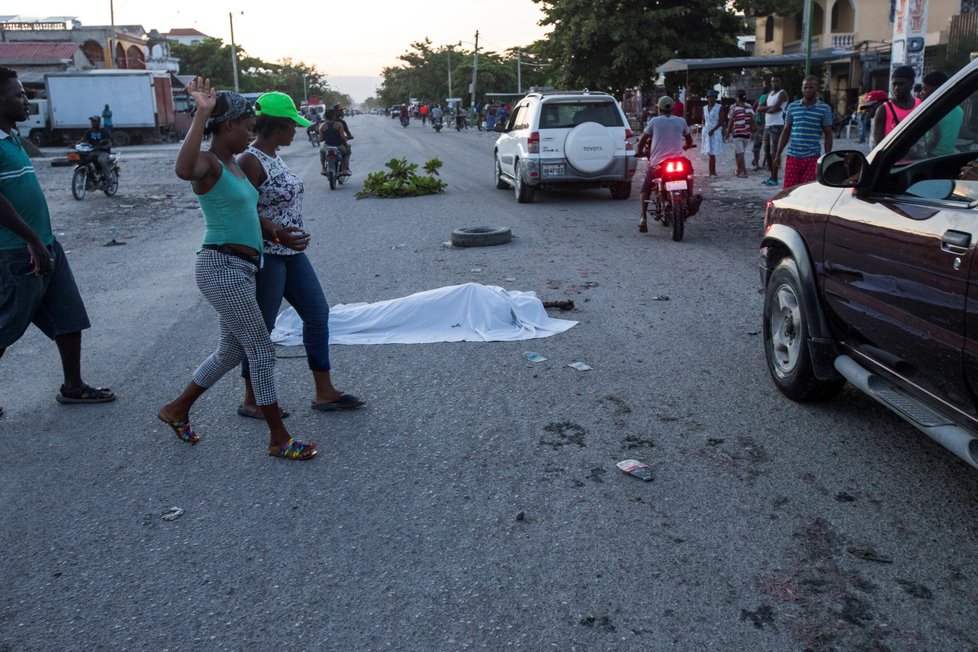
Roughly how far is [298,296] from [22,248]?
157cm

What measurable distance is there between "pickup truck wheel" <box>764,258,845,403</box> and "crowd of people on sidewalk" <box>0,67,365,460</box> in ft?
8.15

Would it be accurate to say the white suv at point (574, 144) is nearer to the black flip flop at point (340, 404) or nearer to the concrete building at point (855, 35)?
the black flip flop at point (340, 404)

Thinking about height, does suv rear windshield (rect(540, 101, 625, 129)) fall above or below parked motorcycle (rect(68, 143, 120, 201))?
above

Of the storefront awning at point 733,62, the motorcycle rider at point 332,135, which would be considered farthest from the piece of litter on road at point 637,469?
the storefront awning at point 733,62

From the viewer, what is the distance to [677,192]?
435 inches

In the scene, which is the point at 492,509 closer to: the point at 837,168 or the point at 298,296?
the point at 298,296

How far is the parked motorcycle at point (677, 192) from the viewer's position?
1108cm

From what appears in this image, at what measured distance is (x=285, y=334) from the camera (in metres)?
6.86

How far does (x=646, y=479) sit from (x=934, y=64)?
27.3 m

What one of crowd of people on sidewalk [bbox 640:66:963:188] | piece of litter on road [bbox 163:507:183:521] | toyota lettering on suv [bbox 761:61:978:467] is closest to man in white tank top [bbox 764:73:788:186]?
crowd of people on sidewalk [bbox 640:66:963:188]

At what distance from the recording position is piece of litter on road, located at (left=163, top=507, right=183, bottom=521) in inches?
153

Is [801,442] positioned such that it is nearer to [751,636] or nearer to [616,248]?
[751,636]

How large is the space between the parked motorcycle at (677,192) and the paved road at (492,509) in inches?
161

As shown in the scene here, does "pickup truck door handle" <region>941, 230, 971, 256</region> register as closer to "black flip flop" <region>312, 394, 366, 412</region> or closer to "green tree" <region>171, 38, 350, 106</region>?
"black flip flop" <region>312, 394, 366, 412</region>
